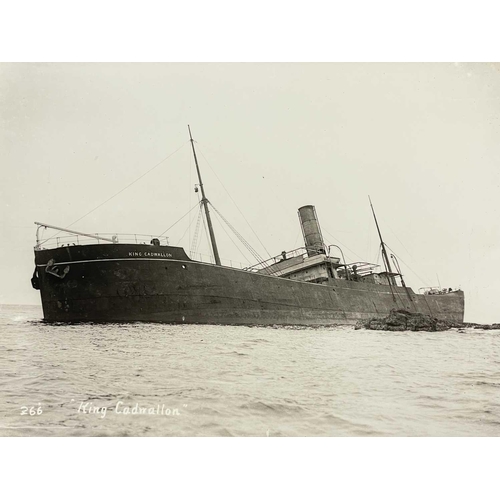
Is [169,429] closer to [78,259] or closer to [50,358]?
[50,358]

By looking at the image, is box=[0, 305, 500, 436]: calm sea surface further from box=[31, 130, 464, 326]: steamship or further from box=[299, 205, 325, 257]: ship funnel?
box=[299, 205, 325, 257]: ship funnel

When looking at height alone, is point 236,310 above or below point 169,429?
above

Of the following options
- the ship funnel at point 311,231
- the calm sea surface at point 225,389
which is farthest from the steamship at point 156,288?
the ship funnel at point 311,231

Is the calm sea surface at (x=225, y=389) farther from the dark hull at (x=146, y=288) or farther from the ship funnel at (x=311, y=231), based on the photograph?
the ship funnel at (x=311, y=231)

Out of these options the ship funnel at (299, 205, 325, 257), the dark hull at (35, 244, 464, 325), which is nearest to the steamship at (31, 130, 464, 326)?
the dark hull at (35, 244, 464, 325)
